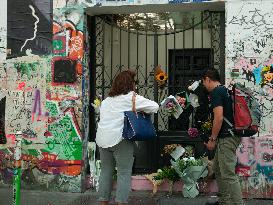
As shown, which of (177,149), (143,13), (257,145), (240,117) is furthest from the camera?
(143,13)

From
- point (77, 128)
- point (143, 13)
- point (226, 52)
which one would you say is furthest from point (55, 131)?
point (226, 52)

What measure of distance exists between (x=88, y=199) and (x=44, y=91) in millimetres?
1862

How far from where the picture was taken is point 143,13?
794 cm

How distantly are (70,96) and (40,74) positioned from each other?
624mm

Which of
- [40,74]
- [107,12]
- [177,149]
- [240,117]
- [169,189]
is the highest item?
[107,12]

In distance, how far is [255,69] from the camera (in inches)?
272

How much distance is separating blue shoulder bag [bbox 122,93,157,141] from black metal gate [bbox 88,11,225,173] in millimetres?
2222

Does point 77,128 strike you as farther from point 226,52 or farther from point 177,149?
point 226,52

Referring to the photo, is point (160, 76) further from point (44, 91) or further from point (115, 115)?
point (115, 115)

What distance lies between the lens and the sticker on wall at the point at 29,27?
757 centimetres

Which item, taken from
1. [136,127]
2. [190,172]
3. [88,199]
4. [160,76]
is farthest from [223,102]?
[88,199]

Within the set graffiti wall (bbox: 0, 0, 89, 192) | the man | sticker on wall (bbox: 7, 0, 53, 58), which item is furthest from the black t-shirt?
sticker on wall (bbox: 7, 0, 53, 58)

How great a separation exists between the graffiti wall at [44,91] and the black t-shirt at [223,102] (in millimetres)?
2539

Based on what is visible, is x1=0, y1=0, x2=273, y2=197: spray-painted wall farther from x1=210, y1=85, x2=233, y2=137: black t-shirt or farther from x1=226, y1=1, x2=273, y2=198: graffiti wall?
x1=210, y1=85, x2=233, y2=137: black t-shirt
